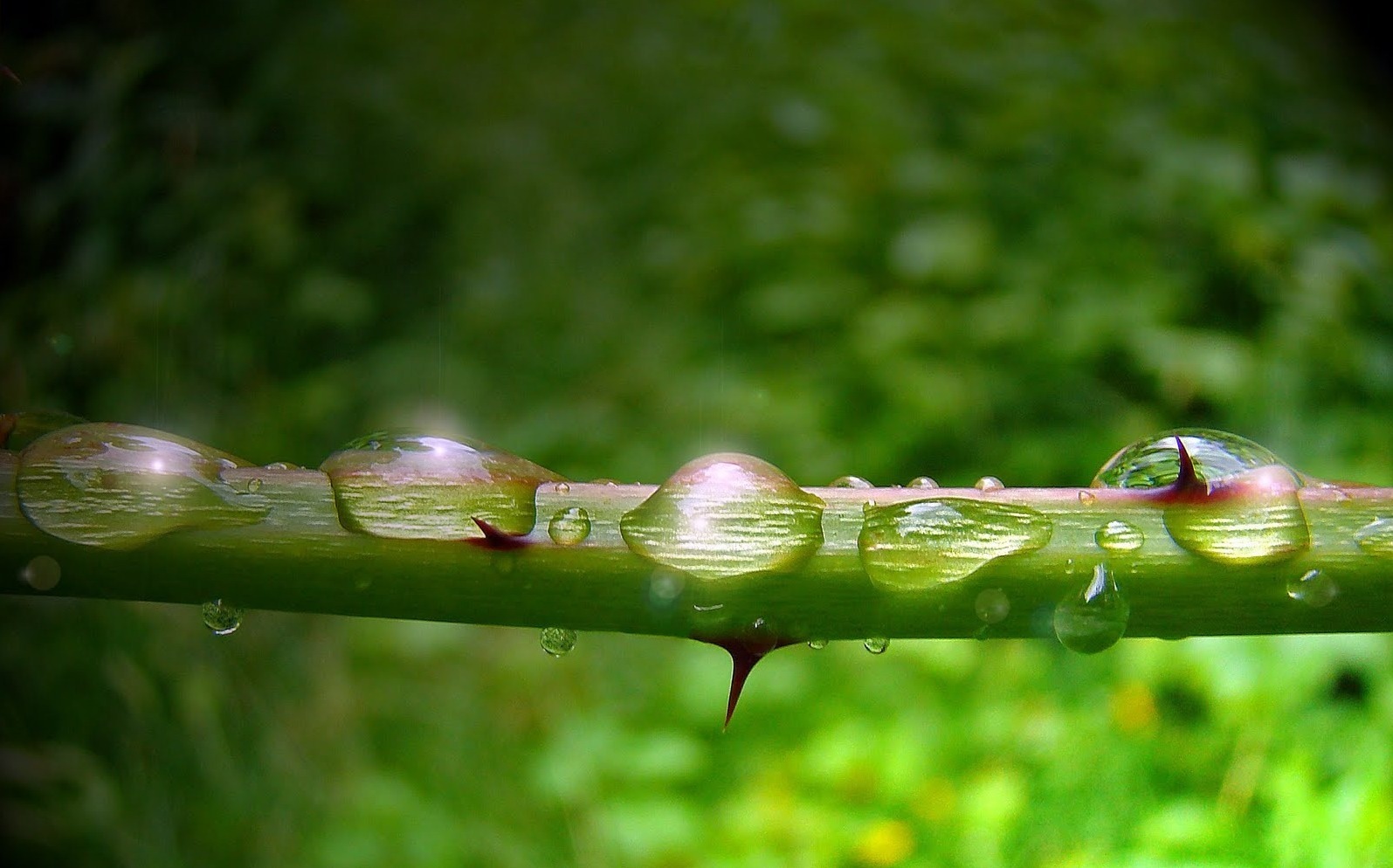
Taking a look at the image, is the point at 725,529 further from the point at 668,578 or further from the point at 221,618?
the point at 221,618

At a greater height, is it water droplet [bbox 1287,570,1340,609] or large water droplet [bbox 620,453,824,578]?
large water droplet [bbox 620,453,824,578]

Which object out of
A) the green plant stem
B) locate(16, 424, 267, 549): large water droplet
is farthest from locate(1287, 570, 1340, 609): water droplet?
locate(16, 424, 267, 549): large water droplet

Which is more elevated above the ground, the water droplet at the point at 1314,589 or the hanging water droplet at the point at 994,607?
the water droplet at the point at 1314,589

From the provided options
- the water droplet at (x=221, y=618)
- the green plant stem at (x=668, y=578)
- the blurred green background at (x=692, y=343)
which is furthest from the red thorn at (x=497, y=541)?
the blurred green background at (x=692, y=343)

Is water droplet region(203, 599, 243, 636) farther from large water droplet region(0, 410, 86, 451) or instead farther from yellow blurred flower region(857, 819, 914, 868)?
yellow blurred flower region(857, 819, 914, 868)

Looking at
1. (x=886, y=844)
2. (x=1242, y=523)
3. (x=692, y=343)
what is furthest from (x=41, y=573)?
(x=692, y=343)

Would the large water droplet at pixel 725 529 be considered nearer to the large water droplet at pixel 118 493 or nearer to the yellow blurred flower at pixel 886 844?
the large water droplet at pixel 118 493

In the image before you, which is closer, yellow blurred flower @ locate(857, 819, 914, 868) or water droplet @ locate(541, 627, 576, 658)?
water droplet @ locate(541, 627, 576, 658)
